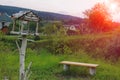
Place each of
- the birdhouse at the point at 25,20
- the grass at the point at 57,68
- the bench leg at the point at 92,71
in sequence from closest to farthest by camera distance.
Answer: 1. the birdhouse at the point at 25,20
2. the grass at the point at 57,68
3. the bench leg at the point at 92,71

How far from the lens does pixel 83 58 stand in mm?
14406

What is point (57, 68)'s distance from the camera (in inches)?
511

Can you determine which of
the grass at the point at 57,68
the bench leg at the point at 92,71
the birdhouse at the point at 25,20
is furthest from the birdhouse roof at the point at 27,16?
the bench leg at the point at 92,71

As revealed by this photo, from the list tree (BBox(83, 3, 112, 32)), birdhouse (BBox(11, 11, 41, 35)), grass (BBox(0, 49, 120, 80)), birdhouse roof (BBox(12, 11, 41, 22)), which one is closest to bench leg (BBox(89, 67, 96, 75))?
grass (BBox(0, 49, 120, 80))

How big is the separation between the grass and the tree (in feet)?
40.3

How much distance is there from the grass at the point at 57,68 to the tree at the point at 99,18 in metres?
12.3

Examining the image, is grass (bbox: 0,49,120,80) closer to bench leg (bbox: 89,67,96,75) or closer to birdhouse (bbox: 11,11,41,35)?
bench leg (bbox: 89,67,96,75)

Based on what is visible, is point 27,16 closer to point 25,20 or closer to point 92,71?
point 25,20

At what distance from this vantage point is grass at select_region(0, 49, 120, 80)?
454 inches

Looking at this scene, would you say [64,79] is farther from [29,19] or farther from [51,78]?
[29,19]

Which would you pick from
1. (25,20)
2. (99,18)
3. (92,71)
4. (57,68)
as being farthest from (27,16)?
(99,18)

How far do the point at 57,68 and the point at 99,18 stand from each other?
48.9 ft

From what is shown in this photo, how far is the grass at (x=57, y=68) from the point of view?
11.5 metres

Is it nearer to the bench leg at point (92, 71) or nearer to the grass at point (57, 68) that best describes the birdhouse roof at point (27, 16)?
the grass at point (57, 68)
